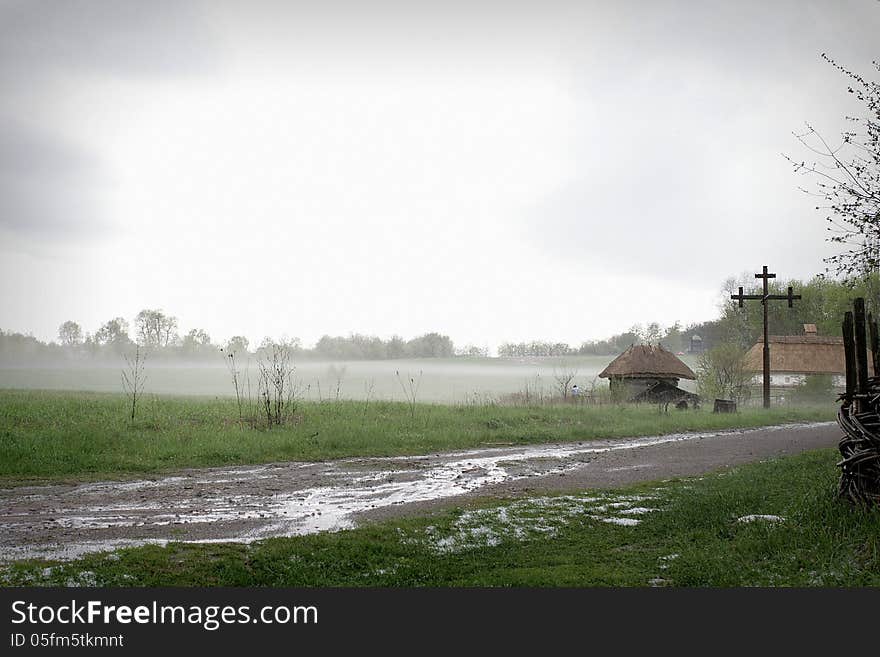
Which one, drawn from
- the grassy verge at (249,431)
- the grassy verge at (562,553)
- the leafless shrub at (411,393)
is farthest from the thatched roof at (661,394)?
the grassy verge at (562,553)

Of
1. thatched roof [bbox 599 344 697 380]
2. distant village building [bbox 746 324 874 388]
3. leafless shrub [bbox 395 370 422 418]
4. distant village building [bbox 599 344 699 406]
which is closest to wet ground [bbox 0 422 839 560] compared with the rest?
leafless shrub [bbox 395 370 422 418]

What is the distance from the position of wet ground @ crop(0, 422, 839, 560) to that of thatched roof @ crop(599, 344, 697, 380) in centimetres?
2502

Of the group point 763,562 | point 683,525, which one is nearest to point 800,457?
point 683,525

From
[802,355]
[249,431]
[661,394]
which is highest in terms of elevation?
[802,355]

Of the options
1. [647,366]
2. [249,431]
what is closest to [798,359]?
[647,366]

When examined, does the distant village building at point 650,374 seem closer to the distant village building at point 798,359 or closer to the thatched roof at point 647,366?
the thatched roof at point 647,366

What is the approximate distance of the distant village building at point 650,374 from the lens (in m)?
44.7

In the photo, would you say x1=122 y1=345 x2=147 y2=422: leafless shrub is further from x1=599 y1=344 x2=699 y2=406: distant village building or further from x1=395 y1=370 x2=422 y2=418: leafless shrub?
x1=599 y1=344 x2=699 y2=406: distant village building

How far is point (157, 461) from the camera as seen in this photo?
16.7 meters

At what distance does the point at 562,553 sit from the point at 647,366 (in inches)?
1591

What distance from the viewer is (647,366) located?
1822 inches

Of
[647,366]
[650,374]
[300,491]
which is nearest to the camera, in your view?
[300,491]

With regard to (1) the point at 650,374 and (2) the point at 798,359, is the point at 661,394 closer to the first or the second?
(1) the point at 650,374

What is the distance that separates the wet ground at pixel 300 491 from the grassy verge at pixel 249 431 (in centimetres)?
146
